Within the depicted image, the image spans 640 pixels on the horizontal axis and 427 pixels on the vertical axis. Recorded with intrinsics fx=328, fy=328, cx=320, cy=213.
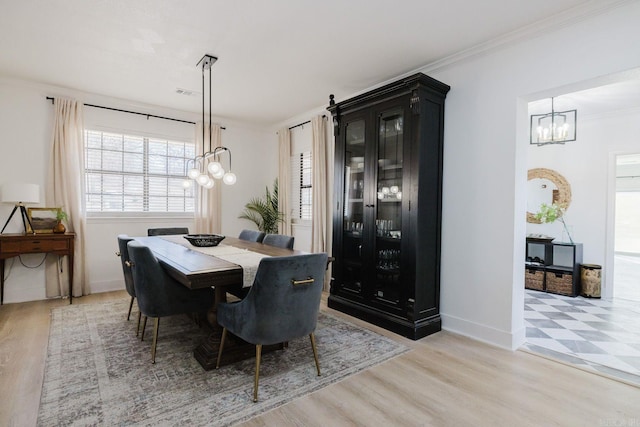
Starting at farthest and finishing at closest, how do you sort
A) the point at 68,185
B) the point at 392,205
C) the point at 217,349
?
the point at 68,185 → the point at 392,205 → the point at 217,349

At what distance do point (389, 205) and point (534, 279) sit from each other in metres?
3.28

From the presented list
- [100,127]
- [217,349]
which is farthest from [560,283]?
[100,127]

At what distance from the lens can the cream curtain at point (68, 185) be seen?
14.0 ft

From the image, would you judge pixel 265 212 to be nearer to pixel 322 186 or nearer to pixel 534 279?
pixel 322 186

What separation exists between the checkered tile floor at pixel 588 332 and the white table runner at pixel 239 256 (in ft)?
8.28

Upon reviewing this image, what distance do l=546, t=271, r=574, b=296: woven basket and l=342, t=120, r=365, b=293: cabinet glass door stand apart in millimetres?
3266

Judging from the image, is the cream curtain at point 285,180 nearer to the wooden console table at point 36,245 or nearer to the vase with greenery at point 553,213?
the wooden console table at point 36,245

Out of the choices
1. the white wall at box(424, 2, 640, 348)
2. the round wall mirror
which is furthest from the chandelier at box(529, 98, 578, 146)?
the white wall at box(424, 2, 640, 348)

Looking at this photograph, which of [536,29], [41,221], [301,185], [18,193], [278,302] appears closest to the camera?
[278,302]

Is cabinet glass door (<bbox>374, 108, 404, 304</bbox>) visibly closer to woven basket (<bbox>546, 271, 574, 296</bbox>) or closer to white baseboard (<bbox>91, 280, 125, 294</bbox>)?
woven basket (<bbox>546, 271, 574, 296</bbox>)

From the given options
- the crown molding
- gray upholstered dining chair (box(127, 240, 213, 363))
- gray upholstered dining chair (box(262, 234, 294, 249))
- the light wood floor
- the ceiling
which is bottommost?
the light wood floor

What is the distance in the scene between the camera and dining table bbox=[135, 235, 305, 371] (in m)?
2.19

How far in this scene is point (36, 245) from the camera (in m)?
3.88

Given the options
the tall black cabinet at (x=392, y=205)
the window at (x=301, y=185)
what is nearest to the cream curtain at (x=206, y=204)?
the window at (x=301, y=185)
